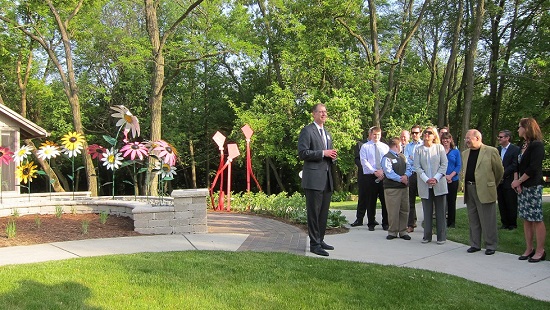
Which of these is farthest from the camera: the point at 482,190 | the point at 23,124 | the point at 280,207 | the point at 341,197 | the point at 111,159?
the point at 341,197

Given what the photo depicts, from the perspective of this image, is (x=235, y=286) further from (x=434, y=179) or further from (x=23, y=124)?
(x=23, y=124)

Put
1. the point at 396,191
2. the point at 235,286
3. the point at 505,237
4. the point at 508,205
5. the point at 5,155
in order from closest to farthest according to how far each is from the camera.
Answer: the point at 235,286 → the point at 396,191 → the point at 505,237 → the point at 508,205 → the point at 5,155

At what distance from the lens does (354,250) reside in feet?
21.2

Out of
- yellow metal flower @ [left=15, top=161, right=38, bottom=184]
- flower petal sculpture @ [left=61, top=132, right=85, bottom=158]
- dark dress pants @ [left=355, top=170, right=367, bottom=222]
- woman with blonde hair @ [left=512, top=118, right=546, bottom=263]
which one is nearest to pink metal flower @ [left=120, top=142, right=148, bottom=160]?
flower petal sculpture @ [left=61, top=132, right=85, bottom=158]

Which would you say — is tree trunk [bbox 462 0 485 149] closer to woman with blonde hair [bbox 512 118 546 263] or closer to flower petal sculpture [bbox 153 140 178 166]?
woman with blonde hair [bbox 512 118 546 263]

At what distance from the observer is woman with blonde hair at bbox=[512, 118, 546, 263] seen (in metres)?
5.85

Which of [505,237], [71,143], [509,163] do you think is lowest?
[505,237]

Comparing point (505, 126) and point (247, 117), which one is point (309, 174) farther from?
point (505, 126)

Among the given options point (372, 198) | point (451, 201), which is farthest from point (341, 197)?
point (372, 198)

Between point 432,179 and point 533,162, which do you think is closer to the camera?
point 533,162

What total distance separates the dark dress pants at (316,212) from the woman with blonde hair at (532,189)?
8.01 feet

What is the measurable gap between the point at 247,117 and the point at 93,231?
14807 mm

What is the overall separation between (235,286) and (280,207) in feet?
19.3

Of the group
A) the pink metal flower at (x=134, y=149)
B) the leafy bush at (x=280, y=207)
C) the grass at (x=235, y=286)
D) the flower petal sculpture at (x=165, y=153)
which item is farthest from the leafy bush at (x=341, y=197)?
the grass at (x=235, y=286)
